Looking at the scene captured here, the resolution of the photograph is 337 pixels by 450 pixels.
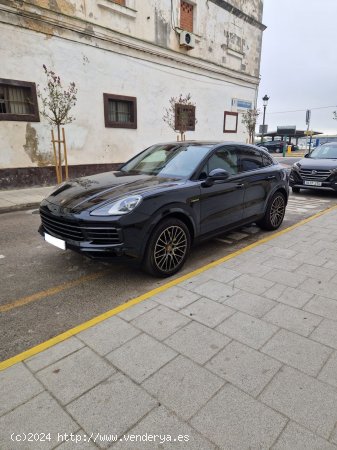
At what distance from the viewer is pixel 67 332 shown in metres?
2.65

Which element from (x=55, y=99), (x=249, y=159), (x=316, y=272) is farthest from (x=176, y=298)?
(x=55, y=99)

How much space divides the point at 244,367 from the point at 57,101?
31.6ft

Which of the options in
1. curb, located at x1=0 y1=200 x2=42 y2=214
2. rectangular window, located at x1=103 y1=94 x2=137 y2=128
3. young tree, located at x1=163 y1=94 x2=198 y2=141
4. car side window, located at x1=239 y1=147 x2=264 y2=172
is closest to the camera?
car side window, located at x1=239 y1=147 x2=264 y2=172

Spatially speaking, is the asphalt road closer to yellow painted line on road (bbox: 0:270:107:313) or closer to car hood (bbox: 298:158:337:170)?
yellow painted line on road (bbox: 0:270:107:313)

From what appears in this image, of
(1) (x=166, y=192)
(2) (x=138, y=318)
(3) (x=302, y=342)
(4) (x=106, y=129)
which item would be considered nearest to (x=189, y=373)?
(2) (x=138, y=318)

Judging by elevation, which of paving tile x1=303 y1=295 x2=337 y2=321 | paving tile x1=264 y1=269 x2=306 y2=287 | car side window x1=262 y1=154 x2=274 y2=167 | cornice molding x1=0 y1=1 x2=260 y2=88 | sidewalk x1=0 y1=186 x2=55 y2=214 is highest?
cornice molding x1=0 y1=1 x2=260 y2=88

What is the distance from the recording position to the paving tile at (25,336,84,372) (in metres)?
2.27

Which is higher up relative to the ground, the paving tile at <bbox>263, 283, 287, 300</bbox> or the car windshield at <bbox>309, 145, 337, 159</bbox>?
the car windshield at <bbox>309, 145, 337, 159</bbox>

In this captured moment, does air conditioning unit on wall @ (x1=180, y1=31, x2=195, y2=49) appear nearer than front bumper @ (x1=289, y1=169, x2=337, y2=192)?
No

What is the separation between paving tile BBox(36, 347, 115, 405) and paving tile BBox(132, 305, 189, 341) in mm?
508

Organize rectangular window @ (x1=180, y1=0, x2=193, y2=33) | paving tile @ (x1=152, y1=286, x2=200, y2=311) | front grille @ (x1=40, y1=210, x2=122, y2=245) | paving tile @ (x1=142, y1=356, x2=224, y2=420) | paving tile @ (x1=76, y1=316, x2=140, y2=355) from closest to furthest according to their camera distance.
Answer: paving tile @ (x1=142, y1=356, x2=224, y2=420), paving tile @ (x1=76, y1=316, x2=140, y2=355), paving tile @ (x1=152, y1=286, x2=200, y2=311), front grille @ (x1=40, y1=210, x2=122, y2=245), rectangular window @ (x1=180, y1=0, x2=193, y2=33)

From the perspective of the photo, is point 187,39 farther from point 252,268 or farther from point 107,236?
point 107,236

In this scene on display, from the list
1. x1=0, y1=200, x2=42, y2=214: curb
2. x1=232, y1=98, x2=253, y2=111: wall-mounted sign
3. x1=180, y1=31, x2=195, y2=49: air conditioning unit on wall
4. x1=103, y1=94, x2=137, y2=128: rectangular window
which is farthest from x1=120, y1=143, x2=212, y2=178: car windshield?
x1=232, y1=98, x2=253, y2=111: wall-mounted sign

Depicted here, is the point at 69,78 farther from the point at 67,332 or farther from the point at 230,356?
the point at 230,356
